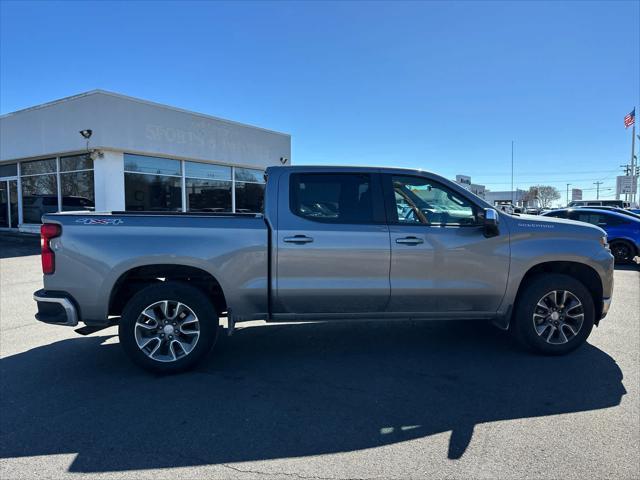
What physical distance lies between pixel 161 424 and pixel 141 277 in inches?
62.8

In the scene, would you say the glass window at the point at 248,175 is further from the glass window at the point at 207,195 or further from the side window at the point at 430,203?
the side window at the point at 430,203

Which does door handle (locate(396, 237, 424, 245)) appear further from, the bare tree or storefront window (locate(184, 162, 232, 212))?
the bare tree

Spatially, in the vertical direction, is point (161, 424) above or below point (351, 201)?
below

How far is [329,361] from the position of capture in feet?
15.6

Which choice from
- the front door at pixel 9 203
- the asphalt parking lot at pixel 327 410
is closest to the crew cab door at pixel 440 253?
the asphalt parking lot at pixel 327 410

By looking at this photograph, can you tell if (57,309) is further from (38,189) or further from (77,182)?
(38,189)

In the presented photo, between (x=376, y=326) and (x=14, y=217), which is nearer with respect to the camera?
(x=376, y=326)

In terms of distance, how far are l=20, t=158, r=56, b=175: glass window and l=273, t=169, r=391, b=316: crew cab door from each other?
56.1 feet

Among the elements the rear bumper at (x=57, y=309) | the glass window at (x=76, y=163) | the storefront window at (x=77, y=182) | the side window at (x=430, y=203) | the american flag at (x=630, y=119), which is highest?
the american flag at (x=630, y=119)

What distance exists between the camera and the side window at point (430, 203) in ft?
15.5

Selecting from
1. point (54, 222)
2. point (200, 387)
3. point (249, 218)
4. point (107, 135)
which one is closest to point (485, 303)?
point (249, 218)

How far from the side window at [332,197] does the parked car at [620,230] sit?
10.7 meters

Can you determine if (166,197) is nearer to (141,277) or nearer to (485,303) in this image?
(141,277)

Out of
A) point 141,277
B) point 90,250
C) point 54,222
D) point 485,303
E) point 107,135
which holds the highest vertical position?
point 107,135
